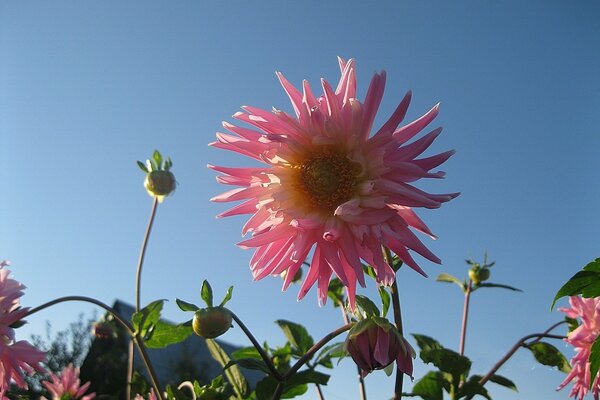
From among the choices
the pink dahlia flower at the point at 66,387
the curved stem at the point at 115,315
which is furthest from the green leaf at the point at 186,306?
the pink dahlia flower at the point at 66,387

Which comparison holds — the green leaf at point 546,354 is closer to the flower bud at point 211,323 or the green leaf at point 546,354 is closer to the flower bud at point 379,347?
the flower bud at point 379,347

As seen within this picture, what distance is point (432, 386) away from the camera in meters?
1.61

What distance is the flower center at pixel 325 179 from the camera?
49.8 inches

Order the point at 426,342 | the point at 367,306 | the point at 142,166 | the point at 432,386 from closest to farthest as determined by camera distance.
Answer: the point at 367,306 → the point at 432,386 → the point at 426,342 → the point at 142,166

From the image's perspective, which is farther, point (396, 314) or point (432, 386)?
point (432, 386)

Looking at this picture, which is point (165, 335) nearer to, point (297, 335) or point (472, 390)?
point (297, 335)

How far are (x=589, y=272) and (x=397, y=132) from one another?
0.46 meters

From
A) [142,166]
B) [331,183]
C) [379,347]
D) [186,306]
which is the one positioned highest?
[142,166]

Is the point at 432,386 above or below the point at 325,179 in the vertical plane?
below

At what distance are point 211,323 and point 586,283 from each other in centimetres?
79

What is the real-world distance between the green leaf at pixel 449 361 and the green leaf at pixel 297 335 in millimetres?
384

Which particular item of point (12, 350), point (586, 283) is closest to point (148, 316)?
point (12, 350)

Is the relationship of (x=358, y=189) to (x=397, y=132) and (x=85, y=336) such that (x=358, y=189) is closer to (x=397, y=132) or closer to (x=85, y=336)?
(x=397, y=132)

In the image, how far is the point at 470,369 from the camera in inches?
61.1
